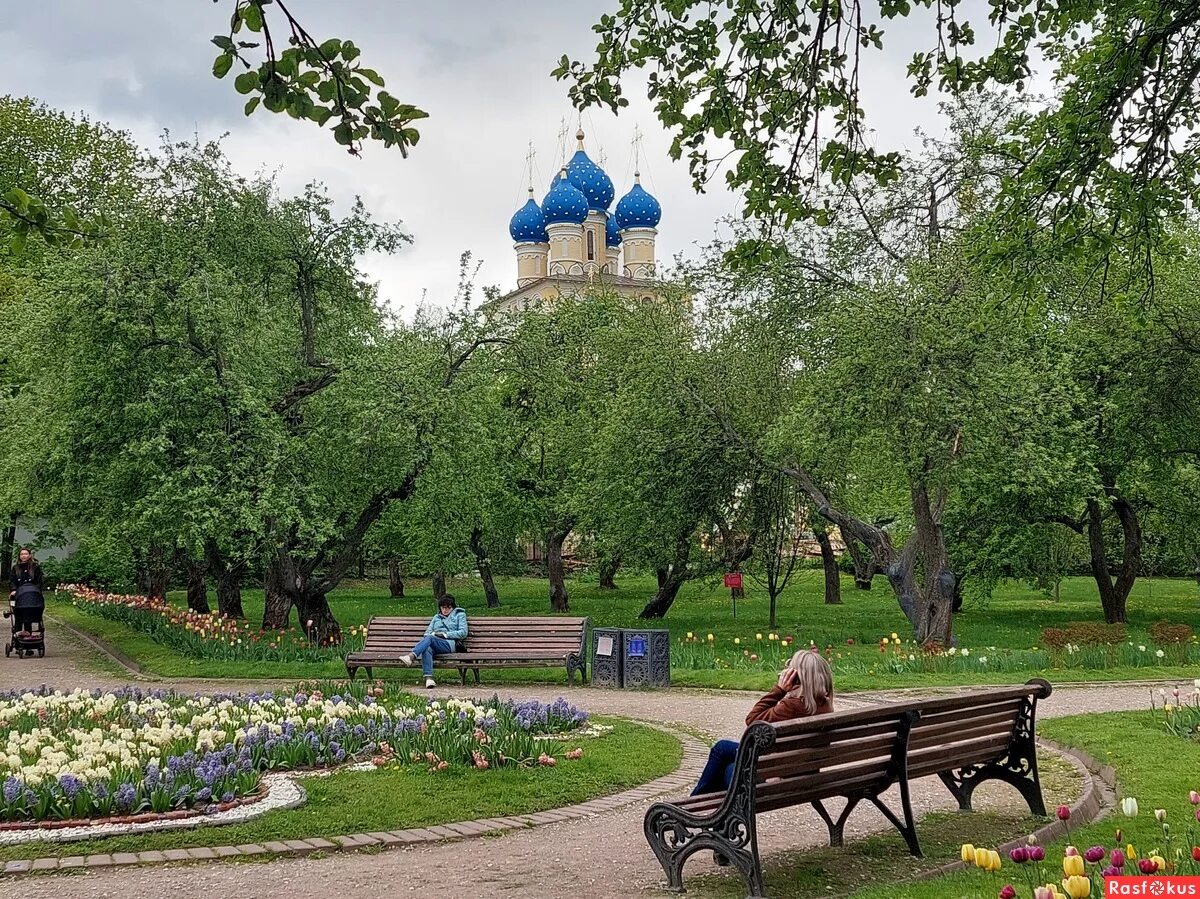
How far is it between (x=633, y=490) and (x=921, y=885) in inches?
720

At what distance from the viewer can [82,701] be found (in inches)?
458

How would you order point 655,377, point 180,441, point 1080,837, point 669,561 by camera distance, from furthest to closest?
1. point 669,561
2. point 655,377
3. point 180,441
4. point 1080,837

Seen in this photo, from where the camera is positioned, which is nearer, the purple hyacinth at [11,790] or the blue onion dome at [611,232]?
the purple hyacinth at [11,790]

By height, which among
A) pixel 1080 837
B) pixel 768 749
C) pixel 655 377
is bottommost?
pixel 1080 837

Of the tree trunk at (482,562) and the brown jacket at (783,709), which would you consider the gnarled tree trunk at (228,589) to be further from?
the brown jacket at (783,709)

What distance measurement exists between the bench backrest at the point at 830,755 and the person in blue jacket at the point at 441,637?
372 inches

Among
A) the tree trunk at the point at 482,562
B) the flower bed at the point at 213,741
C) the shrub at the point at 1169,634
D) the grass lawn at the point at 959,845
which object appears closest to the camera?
the grass lawn at the point at 959,845

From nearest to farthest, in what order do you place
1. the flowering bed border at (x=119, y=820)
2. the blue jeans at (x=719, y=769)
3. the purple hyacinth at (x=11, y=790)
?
the blue jeans at (x=719, y=769), the flowering bed border at (x=119, y=820), the purple hyacinth at (x=11, y=790)

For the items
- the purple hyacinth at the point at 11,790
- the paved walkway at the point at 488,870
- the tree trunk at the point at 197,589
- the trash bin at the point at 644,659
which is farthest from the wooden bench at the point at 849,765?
the tree trunk at the point at 197,589

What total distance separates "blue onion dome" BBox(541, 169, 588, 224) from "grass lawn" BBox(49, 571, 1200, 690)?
27440 millimetres

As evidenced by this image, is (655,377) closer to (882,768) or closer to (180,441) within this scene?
(180,441)

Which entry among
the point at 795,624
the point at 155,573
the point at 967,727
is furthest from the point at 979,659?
the point at 155,573

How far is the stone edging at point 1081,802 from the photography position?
6465 mm

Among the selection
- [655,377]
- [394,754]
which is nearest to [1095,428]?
[655,377]
